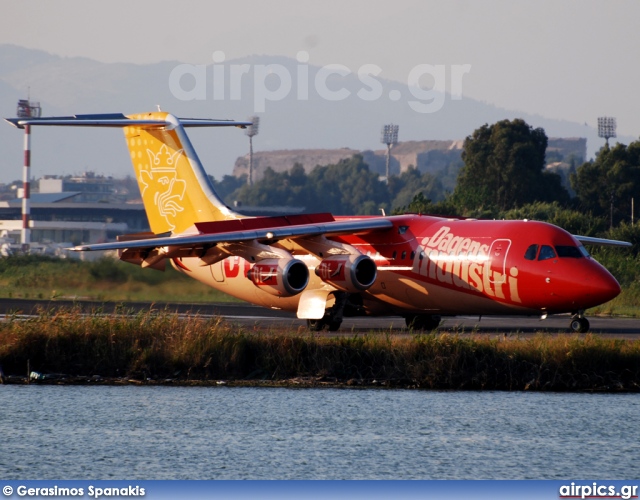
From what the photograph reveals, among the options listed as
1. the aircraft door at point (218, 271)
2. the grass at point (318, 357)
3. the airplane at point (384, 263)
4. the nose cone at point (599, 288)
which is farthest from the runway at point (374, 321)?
the grass at point (318, 357)

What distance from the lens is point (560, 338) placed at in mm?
20359

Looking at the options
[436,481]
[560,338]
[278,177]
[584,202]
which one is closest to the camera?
[436,481]

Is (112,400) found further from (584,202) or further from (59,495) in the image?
(584,202)

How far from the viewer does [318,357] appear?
1983 centimetres

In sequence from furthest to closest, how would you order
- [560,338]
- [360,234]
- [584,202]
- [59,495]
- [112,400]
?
[584,202], [360,234], [560,338], [112,400], [59,495]

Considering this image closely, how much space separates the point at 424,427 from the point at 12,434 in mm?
5592

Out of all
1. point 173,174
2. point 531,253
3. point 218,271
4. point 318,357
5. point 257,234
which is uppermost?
point 173,174

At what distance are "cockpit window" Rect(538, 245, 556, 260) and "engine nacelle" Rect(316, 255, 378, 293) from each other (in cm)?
408

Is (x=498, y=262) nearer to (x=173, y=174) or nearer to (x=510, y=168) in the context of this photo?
(x=173, y=174)

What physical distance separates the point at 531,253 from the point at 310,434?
1202 centimetres

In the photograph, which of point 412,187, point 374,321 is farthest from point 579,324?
point 412,187

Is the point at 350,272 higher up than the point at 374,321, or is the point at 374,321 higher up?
the point at 350,272

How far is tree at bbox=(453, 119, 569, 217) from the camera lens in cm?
8925

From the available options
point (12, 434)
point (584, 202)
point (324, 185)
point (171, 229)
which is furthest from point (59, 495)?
point (324, 185)
